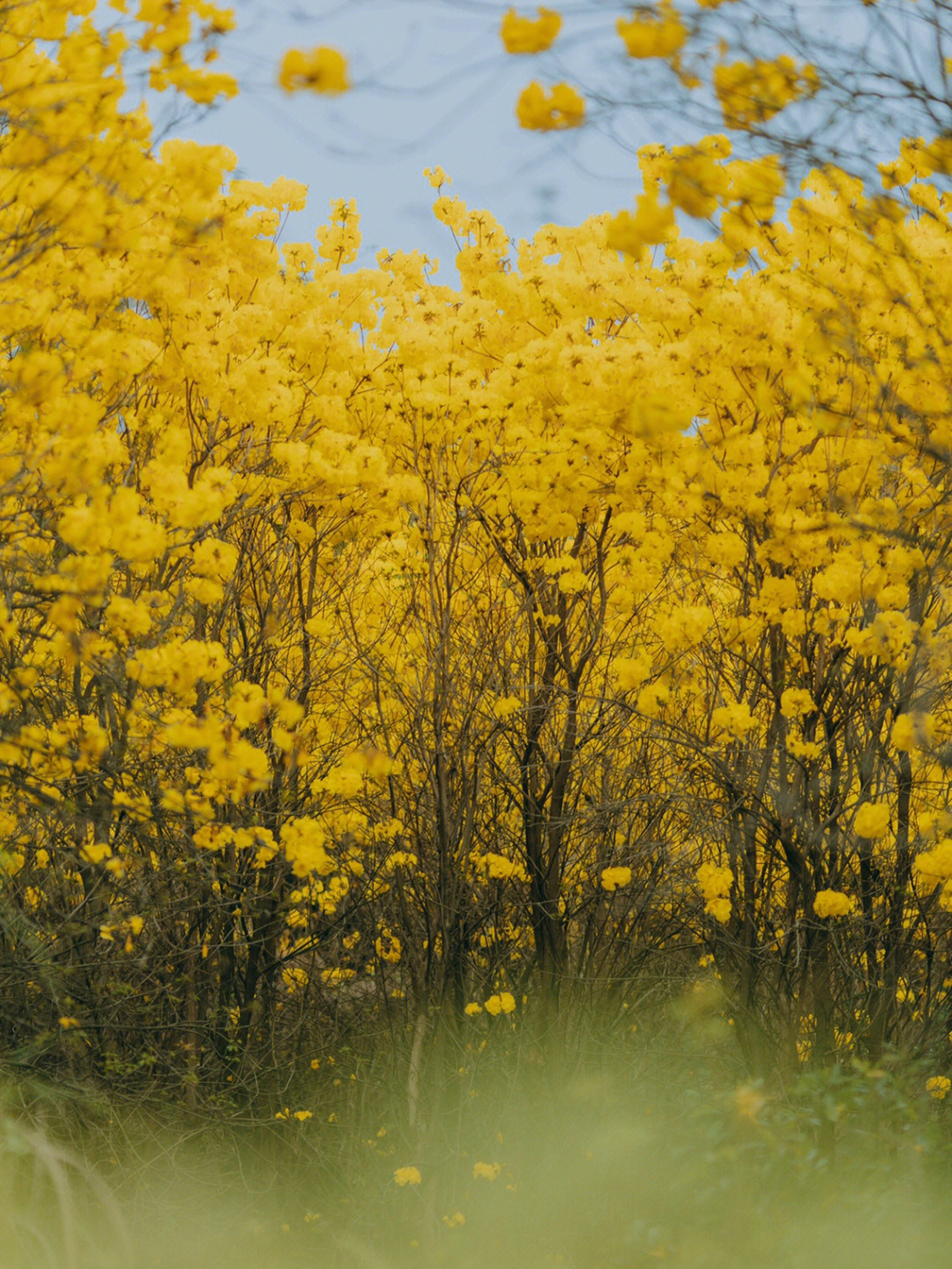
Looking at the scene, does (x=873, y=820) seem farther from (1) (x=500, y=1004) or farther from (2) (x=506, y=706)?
(1) (x=500, y=1004)

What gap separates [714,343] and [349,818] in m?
3.06

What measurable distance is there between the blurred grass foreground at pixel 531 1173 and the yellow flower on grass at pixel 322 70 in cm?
354

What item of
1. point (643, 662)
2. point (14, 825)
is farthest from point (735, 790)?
point (14, 825)

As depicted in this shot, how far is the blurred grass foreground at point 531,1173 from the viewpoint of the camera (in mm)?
5059

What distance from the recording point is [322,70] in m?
2.58

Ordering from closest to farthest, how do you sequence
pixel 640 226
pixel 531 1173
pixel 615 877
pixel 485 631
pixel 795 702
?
1. pixel 640 226
2. pixel 795 702
3. pixel 615 877
4. pixel 531 1173
5. pixel 485 631

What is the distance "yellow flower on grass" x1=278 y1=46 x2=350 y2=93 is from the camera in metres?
2.57

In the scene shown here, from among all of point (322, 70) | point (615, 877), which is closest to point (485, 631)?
point (615, 877)

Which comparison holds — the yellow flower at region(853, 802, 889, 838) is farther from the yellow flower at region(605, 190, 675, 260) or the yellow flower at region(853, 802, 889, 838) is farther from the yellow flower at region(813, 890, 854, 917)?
the yellow flower at region(605, 190, 675, 260)

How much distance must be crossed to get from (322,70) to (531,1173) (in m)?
5.19

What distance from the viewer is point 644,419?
3.65 meters

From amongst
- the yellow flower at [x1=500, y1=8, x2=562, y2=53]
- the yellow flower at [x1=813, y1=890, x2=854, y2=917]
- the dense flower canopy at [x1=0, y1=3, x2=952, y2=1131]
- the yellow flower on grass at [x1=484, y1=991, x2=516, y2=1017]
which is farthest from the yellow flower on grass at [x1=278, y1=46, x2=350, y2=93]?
the yellow flower on grass at [x1=484, y1=991, x2=516, y2=1017]

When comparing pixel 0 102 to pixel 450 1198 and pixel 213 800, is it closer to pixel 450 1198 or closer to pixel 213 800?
pixel 213 800

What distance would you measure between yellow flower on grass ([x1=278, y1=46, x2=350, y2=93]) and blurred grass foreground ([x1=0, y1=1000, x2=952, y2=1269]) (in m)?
3.54
